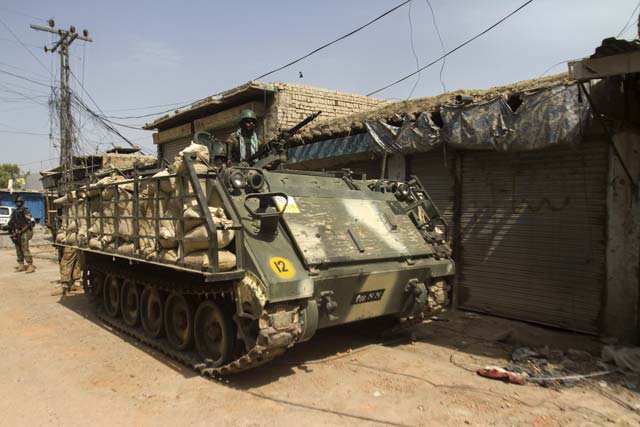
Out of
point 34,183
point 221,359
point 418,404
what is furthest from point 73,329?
point 34,183

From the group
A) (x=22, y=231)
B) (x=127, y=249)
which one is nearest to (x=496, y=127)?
(x=127, y=249)

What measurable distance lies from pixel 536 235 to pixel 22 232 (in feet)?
42.8

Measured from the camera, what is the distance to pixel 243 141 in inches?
292

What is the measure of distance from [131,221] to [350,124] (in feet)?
18.4

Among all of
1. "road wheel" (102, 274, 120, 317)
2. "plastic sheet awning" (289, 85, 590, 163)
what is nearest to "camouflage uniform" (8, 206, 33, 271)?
"road wheel" (102, 274, 120, 317)

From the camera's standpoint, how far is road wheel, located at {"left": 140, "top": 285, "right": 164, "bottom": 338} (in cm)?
658

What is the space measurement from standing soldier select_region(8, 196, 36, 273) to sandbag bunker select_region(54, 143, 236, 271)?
7259 millimetres

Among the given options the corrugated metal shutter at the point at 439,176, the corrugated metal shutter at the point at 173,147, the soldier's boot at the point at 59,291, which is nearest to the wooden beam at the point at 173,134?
the corrugated metal shutter at the point at 173,147

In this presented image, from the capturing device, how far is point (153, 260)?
576 centimetres

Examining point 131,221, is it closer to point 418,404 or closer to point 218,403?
point 218,403

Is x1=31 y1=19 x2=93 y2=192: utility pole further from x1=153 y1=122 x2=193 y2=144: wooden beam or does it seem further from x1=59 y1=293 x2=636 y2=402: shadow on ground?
x1=59 y1=293 x2=636 y2=402: shadow on ground

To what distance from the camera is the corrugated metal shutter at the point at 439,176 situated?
28.5 ft

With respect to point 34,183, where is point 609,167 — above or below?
below

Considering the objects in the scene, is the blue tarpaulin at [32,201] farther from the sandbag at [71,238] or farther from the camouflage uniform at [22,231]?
the sandbag at [71,238]
